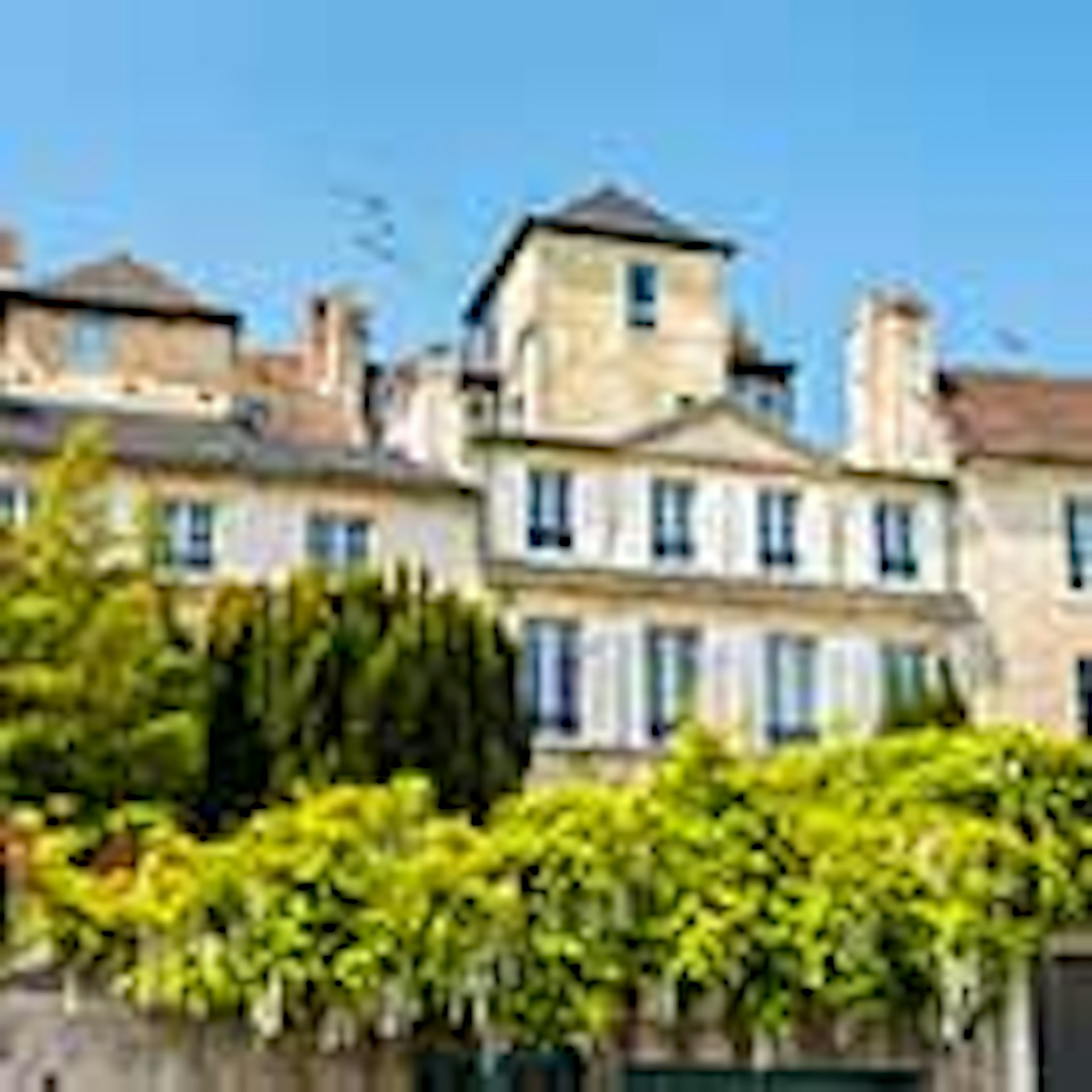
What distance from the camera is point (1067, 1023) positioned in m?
27.2

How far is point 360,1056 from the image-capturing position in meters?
24.4

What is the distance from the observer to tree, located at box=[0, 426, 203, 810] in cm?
3059

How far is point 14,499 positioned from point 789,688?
13478 millimetres

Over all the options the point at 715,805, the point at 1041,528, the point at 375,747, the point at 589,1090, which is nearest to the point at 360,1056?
the point at 589,1090

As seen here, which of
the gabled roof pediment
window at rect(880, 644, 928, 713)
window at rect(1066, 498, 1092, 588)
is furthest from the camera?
window at rect(1066, 498, 1092, 588)

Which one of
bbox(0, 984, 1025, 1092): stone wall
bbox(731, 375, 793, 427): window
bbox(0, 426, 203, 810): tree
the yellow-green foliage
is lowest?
bbox(0, 984, 1025, 1092): stone wall

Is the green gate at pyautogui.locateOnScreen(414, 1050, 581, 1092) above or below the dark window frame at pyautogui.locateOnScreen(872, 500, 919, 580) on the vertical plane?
below

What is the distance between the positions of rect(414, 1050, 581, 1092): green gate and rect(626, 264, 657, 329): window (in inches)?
1130

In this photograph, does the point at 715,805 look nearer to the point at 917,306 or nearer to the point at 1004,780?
the point at 1004,780

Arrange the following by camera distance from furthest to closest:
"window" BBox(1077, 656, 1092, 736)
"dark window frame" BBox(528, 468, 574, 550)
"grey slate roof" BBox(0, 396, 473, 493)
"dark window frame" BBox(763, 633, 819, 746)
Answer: "window" BBox(1077, 656, 1092, 736)
"dark window frame" BBox(763, 633, 819, 746)
"dark window frame" BBox(528, 468, 574, 550)
"grey slate roof" BBox(0, 396, 473, 493)

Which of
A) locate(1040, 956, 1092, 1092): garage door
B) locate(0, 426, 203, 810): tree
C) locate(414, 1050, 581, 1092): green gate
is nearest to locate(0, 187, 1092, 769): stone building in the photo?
locate(0, 426, 203, 810): tree

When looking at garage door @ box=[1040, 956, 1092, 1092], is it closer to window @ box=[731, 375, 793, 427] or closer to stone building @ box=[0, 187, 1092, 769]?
stone building @ box=[0, 187, 1092, 769]

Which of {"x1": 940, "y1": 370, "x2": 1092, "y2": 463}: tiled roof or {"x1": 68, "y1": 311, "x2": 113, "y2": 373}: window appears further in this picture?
{"x1": 68, "y1": 311, "x2": 113, "y2": 373}: window

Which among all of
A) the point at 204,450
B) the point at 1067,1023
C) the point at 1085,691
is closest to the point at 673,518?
the point at 204,450
